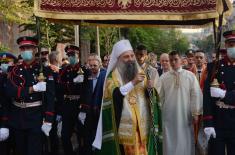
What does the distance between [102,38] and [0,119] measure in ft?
57.6

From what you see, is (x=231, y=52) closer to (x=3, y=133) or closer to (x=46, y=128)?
(x=46, y=128)

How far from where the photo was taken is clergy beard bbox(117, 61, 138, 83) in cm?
661

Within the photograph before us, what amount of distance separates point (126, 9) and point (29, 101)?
6.70ft

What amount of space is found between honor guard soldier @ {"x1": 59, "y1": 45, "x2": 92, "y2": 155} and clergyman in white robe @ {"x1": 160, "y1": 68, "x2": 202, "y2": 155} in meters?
1.52

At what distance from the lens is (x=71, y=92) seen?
880 cm

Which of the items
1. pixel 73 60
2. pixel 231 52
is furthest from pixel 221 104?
pixel 73 60

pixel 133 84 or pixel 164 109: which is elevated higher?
pixel 133 84

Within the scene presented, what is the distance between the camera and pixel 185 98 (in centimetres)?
797

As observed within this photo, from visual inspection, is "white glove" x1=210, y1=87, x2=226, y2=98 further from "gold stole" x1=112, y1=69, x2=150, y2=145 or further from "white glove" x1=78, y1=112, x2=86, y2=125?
"white glove" x1=78, y1=112, x2=86, y2=125

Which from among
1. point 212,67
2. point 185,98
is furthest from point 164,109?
point 212,67

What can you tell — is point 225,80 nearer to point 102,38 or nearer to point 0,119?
point 0,119

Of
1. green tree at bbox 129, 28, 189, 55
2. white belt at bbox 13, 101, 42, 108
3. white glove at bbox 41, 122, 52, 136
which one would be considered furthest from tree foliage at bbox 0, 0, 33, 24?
white glove at bbox 41, 122, 52, 136

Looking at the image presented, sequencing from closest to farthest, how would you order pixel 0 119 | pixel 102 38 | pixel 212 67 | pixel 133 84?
pixel 133 84
pixel 212 67
pixel 0 119
pixel 102 38

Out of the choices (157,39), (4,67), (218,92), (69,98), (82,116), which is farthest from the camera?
(157,39)
